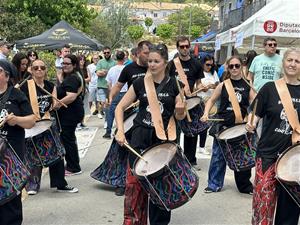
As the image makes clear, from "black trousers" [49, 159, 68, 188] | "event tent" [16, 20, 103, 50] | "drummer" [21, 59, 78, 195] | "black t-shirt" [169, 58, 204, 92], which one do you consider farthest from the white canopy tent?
"event tent" [16, 20, 103, 50]

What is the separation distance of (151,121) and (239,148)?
4.70 ft

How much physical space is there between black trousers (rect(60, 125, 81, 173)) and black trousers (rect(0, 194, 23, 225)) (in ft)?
8.34

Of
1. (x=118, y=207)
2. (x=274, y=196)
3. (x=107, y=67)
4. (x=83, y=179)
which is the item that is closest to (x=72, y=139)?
(x=83, y=179)

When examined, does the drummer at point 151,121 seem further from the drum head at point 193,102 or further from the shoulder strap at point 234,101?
the drum head at point 193,102

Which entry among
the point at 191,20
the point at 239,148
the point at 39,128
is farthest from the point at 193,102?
the point at 191,20

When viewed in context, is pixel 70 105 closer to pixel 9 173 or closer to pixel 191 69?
pixel 191 69

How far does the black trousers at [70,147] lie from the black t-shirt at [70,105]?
9 centimetres

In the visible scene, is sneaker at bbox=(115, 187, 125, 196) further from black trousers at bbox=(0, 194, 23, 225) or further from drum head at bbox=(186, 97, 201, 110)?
black trousers at bbox=(0, 194, 23, 225)

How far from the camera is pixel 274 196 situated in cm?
383

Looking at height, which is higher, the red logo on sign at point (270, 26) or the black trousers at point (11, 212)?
the red logo on sign at point (270, 26)

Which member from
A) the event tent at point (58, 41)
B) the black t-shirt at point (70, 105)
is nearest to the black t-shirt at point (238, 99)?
the black t-shirt at point (70, 105)

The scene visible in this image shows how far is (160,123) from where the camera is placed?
4.21m

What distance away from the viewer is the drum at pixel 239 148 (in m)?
Result: 5.30

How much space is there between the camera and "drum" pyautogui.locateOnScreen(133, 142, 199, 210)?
3861mm
